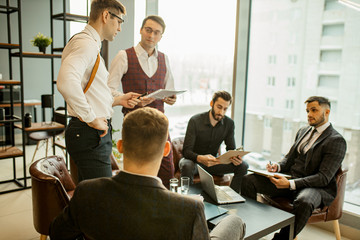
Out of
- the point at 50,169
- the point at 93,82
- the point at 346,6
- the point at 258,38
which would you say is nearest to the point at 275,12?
the point at 258,38

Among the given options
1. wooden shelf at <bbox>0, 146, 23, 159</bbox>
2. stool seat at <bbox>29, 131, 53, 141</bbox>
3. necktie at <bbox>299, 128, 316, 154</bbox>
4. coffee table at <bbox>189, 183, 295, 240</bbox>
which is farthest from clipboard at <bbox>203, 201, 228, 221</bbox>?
stool seat at <bbox>29, 131, 53, 141</bbox>

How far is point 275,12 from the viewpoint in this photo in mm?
3574

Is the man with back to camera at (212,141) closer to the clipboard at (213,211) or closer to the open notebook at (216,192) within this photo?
the open notebook at (216,192)

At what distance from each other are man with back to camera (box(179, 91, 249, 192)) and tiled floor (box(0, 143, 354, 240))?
740 mm

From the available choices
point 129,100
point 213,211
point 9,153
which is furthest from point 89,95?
point 9,153

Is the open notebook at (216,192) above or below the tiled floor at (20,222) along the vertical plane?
above

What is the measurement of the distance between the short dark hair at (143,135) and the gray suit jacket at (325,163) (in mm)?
1774

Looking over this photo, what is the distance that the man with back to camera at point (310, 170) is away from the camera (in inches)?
93.7

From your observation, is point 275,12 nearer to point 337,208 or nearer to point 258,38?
point 258,38

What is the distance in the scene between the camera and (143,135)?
44.5 inches

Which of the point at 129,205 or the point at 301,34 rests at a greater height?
the point at 301,34

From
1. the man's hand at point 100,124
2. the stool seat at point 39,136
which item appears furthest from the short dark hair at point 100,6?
the stool seat at point 39,136

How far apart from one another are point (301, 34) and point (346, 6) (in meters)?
0.49

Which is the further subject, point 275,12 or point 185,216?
point 275,12
